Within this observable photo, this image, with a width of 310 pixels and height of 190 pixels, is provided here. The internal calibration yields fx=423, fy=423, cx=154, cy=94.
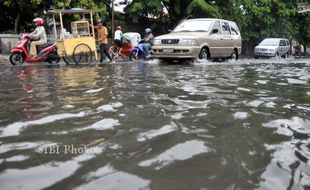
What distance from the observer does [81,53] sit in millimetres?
14781

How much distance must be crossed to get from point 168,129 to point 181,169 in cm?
115

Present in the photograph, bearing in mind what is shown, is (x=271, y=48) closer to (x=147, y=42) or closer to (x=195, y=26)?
(x=147, y=42)

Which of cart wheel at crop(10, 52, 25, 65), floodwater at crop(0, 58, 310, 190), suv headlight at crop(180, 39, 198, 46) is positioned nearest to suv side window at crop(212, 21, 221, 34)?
suv headlight at crop(180, 39, 198, 46)

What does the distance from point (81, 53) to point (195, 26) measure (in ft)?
13.5

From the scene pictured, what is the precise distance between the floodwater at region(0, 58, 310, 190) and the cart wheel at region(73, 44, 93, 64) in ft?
27.1

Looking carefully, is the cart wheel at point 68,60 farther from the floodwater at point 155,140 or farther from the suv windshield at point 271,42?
the suv windshield at point 271,42

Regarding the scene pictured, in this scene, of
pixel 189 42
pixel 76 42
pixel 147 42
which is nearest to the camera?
pixel 189 42

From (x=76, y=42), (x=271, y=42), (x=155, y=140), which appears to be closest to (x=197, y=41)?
(x=76, y=42)

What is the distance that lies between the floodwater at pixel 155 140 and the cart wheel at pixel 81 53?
826 cm

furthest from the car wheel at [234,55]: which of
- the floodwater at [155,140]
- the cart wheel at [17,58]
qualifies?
the floodwater at [155,140]

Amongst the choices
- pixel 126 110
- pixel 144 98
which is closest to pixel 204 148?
pixel 126 110

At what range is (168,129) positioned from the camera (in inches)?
159

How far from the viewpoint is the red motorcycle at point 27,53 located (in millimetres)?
14078

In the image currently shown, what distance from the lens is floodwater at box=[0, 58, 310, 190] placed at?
2750mm
